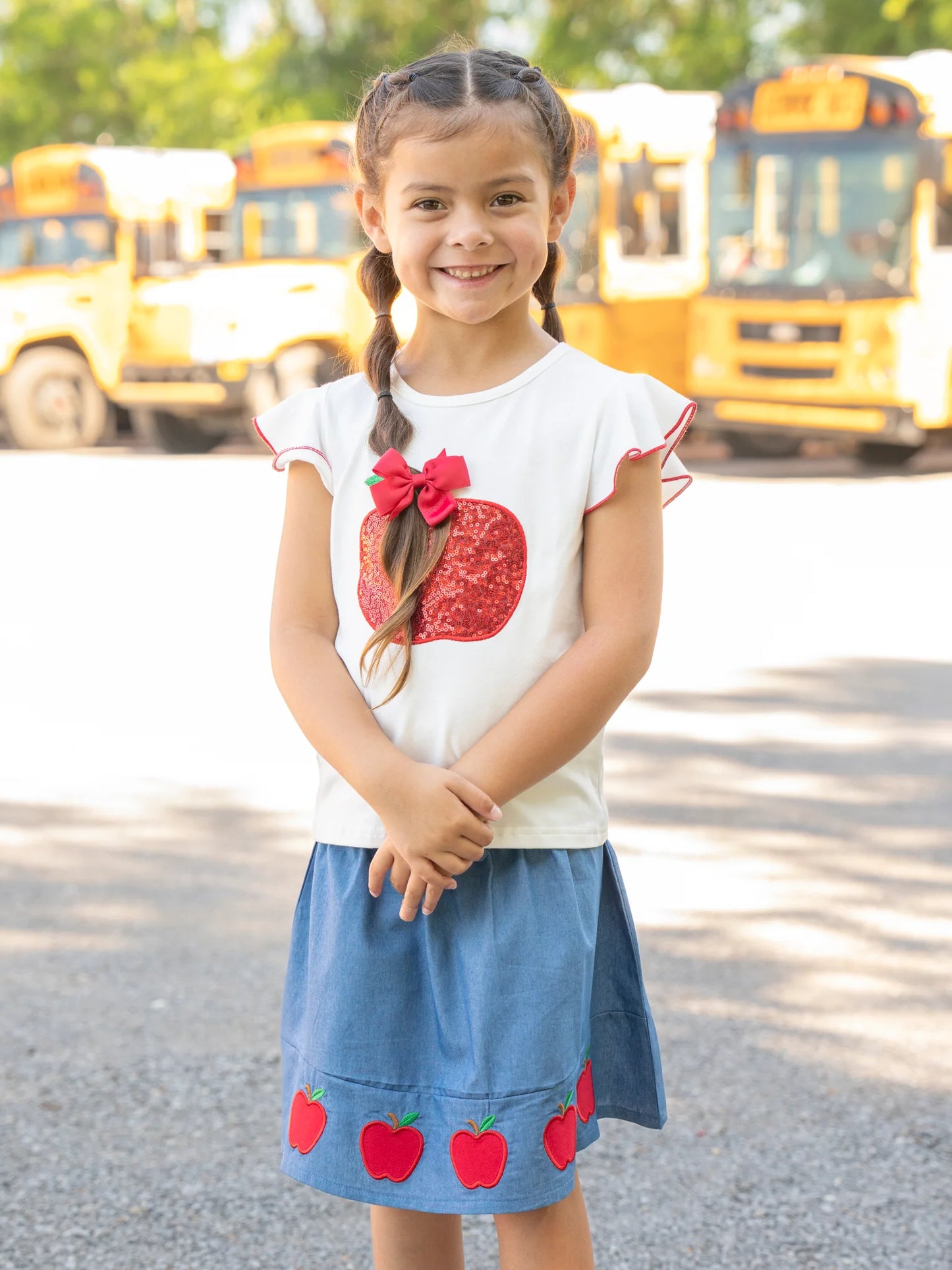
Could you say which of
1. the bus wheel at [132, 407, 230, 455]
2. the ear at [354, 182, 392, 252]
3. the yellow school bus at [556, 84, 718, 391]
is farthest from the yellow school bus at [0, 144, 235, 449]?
the ear at [354, 182, 392, 252]

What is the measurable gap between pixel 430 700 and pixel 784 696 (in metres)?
4.06

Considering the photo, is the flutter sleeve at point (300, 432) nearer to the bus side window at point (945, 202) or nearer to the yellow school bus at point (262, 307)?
the bus side window at point (945, 202)

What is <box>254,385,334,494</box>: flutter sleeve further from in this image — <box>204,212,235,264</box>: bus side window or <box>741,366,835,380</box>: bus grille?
<box>204,212,235,264</box>: bus side window

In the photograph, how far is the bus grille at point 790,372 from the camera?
40.3 feet

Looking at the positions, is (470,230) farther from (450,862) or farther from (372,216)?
(450,862)

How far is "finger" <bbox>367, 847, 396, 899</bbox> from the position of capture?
173cm

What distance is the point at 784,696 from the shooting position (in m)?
5.66

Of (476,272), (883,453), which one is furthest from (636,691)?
(883,453)

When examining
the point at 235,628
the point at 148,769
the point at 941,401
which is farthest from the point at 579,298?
the point at 148,769

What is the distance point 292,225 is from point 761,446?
467cm

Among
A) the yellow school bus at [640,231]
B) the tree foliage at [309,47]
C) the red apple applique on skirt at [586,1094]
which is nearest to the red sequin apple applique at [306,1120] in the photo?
the red apple applique on skirt at [586,1094]

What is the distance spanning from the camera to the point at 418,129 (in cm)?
173

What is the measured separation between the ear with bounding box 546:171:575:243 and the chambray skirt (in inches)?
26.3

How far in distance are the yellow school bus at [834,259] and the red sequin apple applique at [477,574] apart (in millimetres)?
10579
